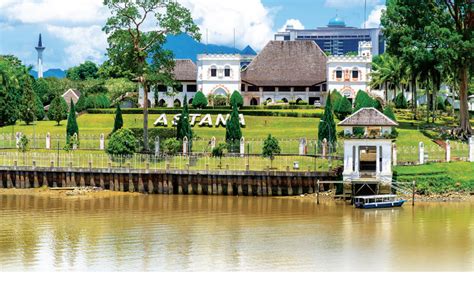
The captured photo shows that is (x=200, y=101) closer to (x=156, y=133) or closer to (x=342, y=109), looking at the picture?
(x=156, y=133)

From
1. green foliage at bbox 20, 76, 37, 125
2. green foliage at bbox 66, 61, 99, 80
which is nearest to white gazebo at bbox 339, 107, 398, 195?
green foliage at bbox 20, 76, 37, 125

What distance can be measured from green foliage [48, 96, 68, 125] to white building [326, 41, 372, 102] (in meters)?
29.8

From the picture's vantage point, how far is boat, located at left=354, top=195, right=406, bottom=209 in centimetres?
5929

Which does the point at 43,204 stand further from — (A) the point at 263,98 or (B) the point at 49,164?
(A) the point at 263,98

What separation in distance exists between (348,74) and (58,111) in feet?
109

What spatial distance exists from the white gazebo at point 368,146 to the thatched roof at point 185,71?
48.3 meters

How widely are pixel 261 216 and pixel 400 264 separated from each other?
15846 mm

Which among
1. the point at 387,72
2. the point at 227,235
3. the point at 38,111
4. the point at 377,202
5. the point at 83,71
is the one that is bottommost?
the point at 227,235

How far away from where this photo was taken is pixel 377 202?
59594 millimetres

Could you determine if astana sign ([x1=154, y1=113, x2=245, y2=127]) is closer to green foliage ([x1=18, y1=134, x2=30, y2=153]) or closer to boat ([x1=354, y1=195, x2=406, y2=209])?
green foliage ([x1=18, y1=134, x2=30, y2=153])

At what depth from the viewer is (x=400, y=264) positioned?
138 feet

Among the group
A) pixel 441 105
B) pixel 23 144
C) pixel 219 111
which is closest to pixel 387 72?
pixel 441 105

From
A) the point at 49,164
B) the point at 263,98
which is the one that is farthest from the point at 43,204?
the point at 263,98

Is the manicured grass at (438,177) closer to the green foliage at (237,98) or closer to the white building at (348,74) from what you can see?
the green foliage at (237,98)
